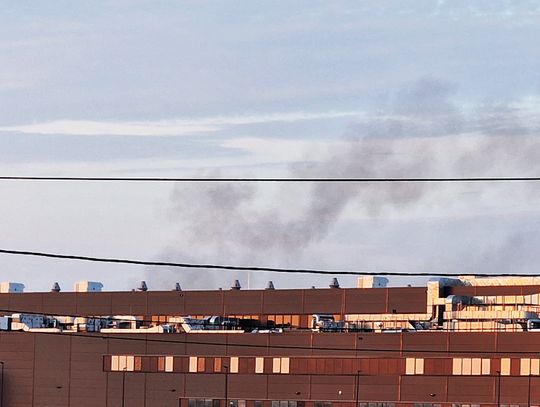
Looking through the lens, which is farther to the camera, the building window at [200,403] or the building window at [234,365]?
the building window at [200,403]

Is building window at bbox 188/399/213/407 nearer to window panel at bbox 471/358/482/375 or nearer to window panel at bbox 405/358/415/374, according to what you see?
window panel at bbox 405/358/415/374

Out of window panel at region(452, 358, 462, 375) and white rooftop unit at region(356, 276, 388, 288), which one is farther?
white rooftop unit at region(356, 276, 388, 288)

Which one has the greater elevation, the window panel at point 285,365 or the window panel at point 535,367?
the window panel at point 535,367

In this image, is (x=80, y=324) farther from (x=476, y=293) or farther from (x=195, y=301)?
(x=476, y=293)

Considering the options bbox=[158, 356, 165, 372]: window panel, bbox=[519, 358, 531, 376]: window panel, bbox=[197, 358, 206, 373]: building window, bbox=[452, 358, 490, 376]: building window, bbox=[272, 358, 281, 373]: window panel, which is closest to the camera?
bbox=[519, 358, 531, 376]: window panel

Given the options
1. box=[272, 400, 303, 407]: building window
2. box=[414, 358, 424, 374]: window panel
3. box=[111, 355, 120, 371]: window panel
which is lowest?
box=[272, 400, 303, 407]: building window

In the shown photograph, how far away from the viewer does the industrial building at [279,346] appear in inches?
5487

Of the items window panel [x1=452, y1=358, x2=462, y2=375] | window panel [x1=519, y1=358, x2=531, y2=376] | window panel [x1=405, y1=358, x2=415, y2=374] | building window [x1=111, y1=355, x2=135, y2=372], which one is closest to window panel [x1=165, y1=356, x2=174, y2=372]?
building window [x1=111, y1=355, x2=135, y2=372]

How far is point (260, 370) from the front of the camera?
491ft

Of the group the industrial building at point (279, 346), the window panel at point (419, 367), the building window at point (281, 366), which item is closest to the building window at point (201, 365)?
the industrial building at point (279, 346)

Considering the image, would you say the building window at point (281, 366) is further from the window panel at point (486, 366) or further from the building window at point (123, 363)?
the window panel at point (486, 366)

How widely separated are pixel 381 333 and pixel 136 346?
92.7 feet

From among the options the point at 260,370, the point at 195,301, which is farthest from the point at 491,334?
the point at 195,301

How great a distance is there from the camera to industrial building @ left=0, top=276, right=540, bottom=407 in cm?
13938
